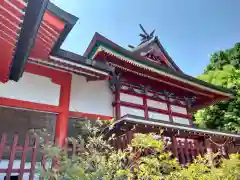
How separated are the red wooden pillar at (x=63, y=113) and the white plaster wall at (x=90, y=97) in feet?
1.03

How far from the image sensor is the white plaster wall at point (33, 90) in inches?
231

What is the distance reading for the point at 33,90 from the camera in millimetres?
6230

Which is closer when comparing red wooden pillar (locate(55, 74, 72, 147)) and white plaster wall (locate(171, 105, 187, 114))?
red wooden pillar (locate(55, 74, 72, 147))

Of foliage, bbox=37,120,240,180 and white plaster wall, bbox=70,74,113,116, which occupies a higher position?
white plaster wall, bbox=70,74,113,116

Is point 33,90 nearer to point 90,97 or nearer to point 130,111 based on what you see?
point 90,97

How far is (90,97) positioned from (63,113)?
50.6 inches

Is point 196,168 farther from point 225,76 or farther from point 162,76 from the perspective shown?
point 225,76

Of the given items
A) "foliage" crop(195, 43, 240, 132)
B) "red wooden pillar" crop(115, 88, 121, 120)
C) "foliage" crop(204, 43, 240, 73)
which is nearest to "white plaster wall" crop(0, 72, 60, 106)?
"red wooden pillar" crop(115, 88, 121, 120)

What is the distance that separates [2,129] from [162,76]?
7262 mm

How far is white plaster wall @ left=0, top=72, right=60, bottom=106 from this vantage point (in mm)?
5879

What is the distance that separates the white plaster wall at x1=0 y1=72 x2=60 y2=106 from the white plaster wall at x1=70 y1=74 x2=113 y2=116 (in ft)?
2.13

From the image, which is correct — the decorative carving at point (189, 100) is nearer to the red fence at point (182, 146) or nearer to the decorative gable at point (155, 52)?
the decorative gable at point (155, 52)

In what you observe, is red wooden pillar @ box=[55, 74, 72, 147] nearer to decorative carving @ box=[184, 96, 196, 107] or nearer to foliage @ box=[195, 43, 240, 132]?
decorative carving @ box=[184, 96, 196, 107]

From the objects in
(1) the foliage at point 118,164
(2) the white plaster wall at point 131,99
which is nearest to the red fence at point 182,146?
(1) the foliage at point 118,164
